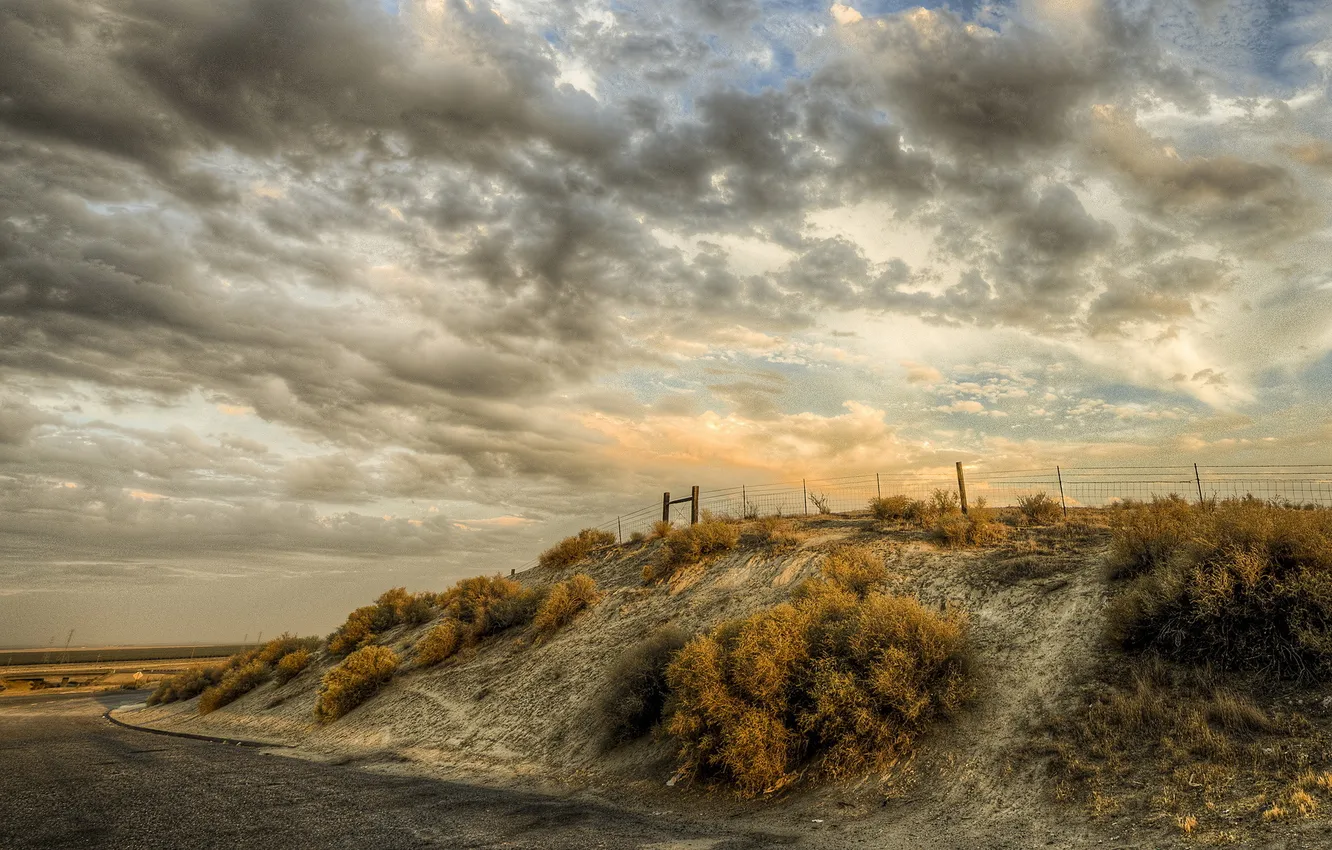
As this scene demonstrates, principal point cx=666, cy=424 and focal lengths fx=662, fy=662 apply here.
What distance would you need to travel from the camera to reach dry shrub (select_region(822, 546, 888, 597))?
16641 mm

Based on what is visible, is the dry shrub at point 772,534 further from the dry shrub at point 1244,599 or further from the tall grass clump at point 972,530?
the dry shrub at point 1244,599

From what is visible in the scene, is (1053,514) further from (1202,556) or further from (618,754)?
(618,754)

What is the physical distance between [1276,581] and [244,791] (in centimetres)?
1894

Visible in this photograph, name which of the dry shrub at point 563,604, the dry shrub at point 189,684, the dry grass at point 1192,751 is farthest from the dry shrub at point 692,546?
the dry shrub at point 189,684

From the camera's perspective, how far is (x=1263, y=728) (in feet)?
27.7

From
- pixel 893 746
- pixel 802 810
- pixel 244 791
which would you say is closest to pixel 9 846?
pixel 244 791

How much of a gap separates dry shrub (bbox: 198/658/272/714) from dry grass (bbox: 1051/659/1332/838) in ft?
120

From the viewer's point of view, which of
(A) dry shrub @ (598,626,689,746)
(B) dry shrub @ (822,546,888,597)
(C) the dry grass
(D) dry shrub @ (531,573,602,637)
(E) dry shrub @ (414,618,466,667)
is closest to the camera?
(C) the dry grass

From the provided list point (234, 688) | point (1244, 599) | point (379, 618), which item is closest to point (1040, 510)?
point (1244, 599)

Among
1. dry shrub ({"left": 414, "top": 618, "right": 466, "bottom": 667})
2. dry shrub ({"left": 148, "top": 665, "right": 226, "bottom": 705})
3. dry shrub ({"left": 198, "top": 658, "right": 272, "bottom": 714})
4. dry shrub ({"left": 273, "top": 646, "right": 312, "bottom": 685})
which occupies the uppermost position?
dry shrub ({"left": 414, "top": 618, "right": 466, "bottom": 667})

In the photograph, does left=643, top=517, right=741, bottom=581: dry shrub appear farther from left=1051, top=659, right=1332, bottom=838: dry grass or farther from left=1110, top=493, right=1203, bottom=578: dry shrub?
left=1051, top=659, right=1332, bottom=838: dry grass

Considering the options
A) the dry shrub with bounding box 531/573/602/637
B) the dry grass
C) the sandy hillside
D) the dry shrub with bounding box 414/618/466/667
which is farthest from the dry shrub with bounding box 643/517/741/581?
the dry grass

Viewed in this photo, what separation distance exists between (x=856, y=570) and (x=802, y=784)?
23.5 feet

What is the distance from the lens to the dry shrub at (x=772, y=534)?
22344 millimetres
